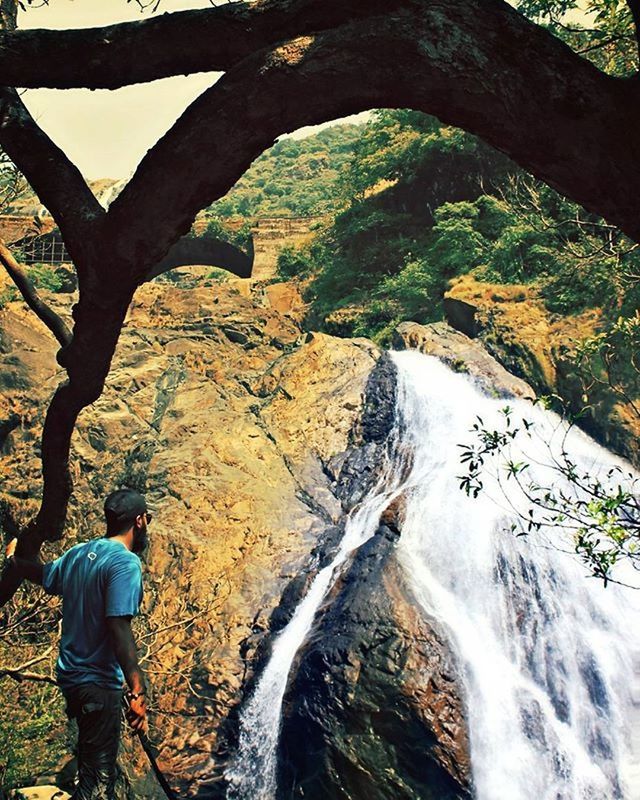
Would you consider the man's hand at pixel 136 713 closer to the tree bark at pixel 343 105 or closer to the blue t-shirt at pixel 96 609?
the blue t-shirt at pixel 96 609

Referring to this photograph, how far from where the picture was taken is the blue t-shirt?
311 centimetres

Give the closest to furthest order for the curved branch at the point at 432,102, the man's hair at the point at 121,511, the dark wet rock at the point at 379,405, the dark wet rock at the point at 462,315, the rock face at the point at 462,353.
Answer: the curved branch at the point at 432,102
the man's hair at the point at 121,511
the dark wet rock at the point at 379,405
the rock face at the point at 462,353
the dark wet rock at the point at 462,315

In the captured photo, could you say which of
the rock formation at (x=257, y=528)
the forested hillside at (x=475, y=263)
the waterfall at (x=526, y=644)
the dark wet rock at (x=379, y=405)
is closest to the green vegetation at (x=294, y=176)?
the forested hillside at (x=475, y=263)

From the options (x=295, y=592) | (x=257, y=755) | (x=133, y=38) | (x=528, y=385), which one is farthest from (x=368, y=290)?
(x=133, y=38)

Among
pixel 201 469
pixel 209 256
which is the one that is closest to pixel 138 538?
pixel 201 469

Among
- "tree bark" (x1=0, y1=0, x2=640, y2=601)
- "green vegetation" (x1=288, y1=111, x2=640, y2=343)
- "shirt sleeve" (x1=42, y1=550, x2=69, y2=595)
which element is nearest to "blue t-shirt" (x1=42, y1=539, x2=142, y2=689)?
"shirt sleeve" (x1=42, y1=550, x2=69, y2=595)

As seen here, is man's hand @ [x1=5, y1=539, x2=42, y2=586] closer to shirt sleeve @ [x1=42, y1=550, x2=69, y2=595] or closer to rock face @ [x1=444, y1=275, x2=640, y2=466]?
shirt sleeve @ [x1=42, y1=550, x2=69, y2=595]

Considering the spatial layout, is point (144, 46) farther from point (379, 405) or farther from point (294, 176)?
point (294, 176)

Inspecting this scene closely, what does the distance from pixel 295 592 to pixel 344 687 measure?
115 inches

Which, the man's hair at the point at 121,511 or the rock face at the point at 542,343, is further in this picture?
the rock face at the point at 542,343

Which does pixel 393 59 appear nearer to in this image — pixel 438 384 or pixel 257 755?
pixel 257 755

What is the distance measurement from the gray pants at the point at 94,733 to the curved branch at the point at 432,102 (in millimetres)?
1755

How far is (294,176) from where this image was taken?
8044cm

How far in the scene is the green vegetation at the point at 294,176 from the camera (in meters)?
69.3
